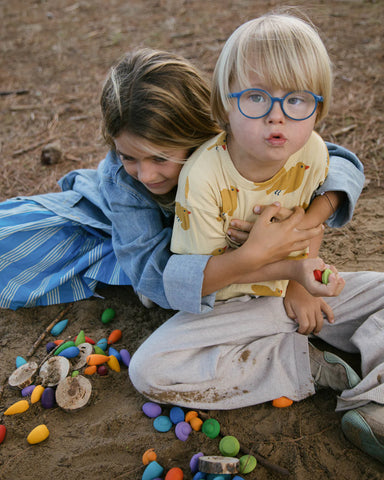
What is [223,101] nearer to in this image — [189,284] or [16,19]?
[189,284]

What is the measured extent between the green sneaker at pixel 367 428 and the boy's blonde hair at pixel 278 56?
107cm

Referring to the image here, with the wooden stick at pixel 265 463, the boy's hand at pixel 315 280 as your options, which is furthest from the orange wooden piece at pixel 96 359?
the boy's hand at pixel 315 280

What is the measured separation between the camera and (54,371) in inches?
76.1

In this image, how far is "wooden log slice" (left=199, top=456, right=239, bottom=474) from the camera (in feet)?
4.77

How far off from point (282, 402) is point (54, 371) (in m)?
0.97

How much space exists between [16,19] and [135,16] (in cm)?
201

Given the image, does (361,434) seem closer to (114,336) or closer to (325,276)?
(325,276)

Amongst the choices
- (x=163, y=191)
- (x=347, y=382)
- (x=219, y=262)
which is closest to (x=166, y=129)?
(x=163, y=191)

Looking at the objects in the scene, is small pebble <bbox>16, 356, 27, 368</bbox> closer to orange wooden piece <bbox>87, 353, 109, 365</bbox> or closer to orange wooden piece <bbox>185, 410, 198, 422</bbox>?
orange wooden piece <bbox>87, 353, 109, 365</bbox>

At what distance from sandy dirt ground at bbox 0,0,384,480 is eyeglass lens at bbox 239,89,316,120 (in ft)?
1.53

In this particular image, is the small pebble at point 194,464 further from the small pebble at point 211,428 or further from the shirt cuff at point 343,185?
the shirt cuff at point 343,185

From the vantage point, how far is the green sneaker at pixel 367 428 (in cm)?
146

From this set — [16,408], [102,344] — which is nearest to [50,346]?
[102,344]

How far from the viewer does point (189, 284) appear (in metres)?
1.59
